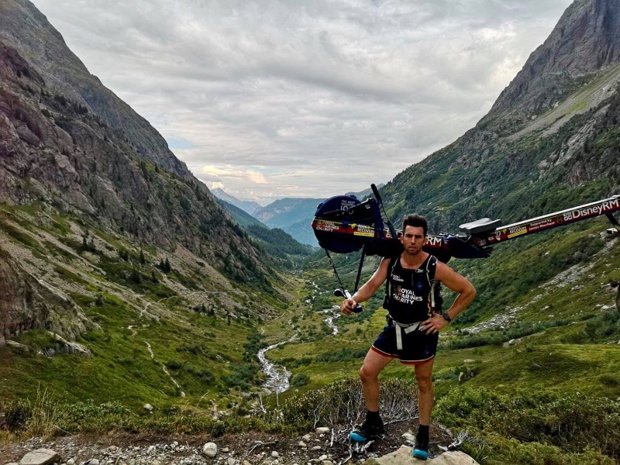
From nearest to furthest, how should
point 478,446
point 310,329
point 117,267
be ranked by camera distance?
1. point 478,446
2. point 117,267
3. point 310,329

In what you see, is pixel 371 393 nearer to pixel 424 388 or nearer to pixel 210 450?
pixel 424 388

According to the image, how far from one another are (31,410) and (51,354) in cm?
2918

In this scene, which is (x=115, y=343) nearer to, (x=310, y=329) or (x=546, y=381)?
(x=546, y=381)

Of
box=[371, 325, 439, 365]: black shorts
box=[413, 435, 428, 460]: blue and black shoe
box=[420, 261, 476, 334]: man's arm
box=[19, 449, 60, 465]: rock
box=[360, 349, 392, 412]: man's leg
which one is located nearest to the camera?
box=[420, 261, 476, 334]: man's arm

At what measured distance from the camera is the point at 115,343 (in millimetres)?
62281

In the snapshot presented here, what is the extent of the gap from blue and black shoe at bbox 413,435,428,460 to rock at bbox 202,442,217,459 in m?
5.36

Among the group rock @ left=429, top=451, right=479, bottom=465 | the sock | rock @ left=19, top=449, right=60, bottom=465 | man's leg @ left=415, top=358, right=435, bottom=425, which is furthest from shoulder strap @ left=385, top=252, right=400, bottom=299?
rock @ left=19, top=449, right=60, bottom=465

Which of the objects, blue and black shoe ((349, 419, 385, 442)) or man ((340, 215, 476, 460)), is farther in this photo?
blue and black shoe ((349, 419, 385, 442))

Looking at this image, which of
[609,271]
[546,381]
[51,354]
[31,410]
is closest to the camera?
[31,410]

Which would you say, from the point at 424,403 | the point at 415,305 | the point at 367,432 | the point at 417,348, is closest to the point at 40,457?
the point at 367,432

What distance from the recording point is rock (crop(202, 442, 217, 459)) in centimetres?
1069

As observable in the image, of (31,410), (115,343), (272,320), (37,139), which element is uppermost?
(37,139)

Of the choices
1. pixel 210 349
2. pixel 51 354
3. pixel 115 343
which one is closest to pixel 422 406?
pixel 51 354

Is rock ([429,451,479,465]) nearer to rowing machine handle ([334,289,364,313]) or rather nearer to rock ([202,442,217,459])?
rowing machine handle ([334,289,364,313])
